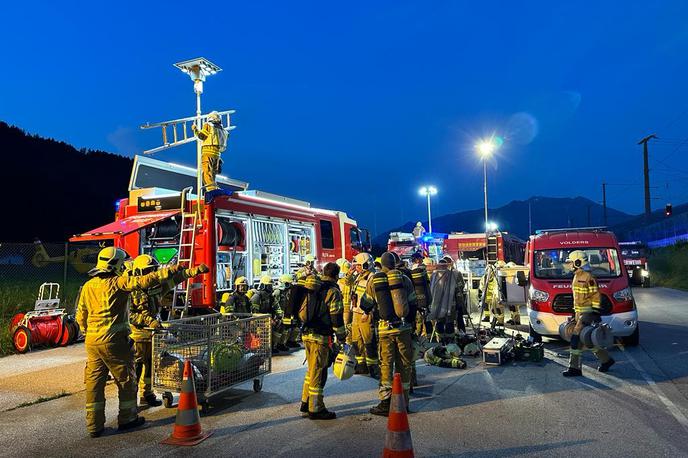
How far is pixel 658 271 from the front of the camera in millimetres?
32156

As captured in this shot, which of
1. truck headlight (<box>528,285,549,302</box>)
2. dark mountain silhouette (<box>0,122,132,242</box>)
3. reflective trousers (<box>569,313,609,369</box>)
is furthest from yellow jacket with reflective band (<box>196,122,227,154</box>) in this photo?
dark mountain silhouette (<box>0,122,132,242</box>)

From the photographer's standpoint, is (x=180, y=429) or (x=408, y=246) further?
(x=408, y=246)

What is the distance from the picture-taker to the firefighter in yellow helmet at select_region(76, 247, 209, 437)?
17.2ft

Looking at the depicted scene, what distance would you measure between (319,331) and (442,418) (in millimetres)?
1581

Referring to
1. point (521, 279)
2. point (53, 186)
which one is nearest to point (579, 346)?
point (521, 279)

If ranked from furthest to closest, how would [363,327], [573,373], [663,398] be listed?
[573,373]
[363,327]
[663,398]

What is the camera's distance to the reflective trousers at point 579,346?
24.0 ft

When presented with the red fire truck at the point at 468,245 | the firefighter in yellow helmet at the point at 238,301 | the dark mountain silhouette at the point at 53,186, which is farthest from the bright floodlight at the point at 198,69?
the dark mountain silhouette at the point at 53,186

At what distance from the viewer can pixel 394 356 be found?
580 cm

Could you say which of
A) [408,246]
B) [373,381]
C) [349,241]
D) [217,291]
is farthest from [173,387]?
[408,246]

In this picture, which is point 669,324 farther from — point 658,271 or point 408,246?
point 658,271

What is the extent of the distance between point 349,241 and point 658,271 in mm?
25461

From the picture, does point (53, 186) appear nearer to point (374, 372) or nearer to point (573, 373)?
point (374, 372)

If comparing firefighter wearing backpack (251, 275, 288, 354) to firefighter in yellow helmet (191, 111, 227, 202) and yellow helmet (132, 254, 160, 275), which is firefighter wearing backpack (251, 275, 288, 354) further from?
yellow helmet (132, 254, 160, 275)
